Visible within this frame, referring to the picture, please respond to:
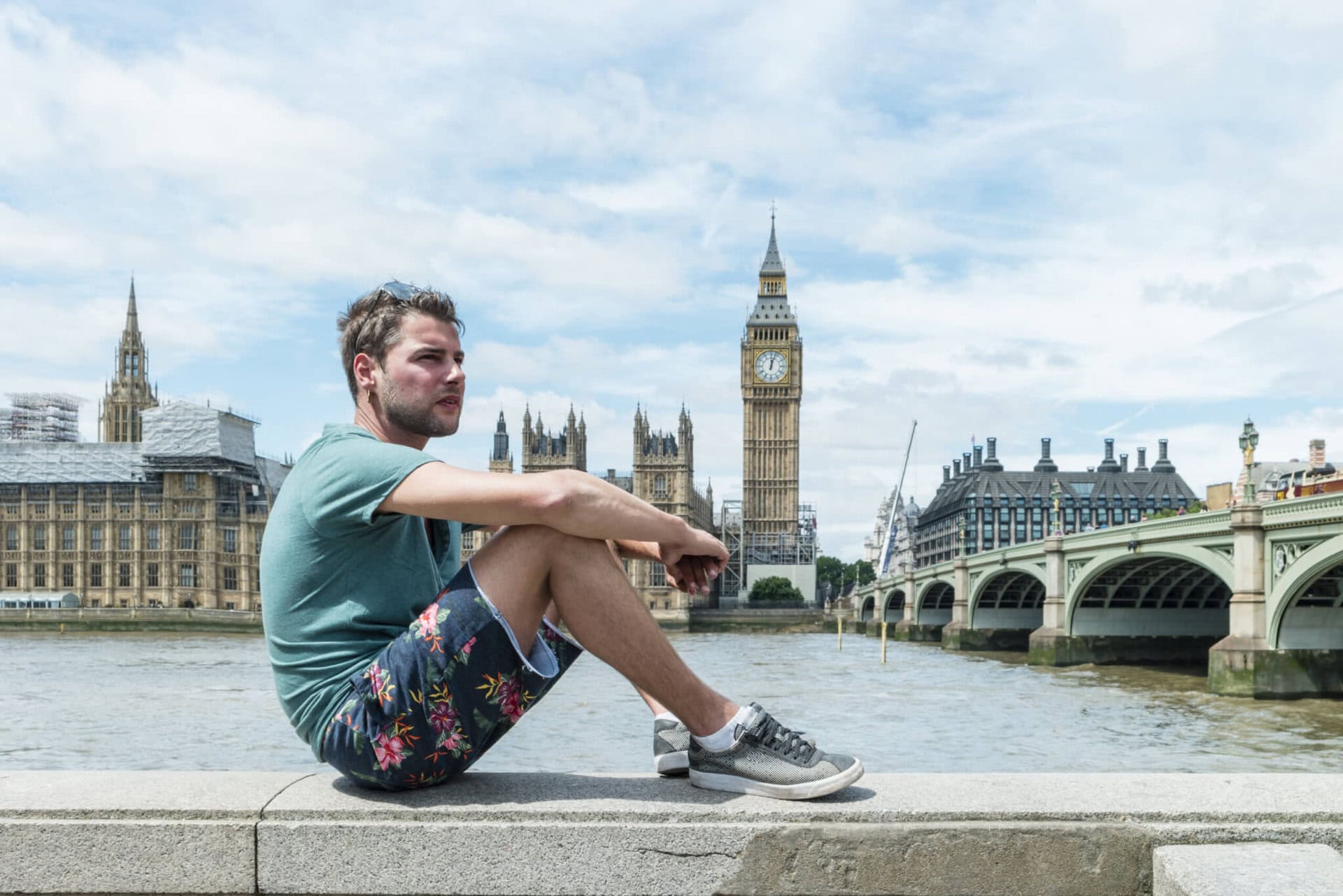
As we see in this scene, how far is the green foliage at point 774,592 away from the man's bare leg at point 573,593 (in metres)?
70.4

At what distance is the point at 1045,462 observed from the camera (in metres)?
95.9

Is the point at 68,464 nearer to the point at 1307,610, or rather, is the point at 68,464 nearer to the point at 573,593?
the point at 1307,610

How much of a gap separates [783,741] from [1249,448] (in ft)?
66.0

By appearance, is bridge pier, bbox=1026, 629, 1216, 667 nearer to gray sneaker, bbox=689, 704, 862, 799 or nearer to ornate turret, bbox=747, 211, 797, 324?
gray sneaker, bbox=689, 704, 862, 799

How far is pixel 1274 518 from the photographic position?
63.8ft

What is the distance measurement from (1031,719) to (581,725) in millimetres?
6113

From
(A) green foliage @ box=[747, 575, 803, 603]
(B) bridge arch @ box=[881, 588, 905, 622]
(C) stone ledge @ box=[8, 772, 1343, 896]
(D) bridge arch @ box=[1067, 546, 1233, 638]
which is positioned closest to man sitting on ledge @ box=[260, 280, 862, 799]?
(C) stone ledge @ box=[8, 772, 1343, 896]

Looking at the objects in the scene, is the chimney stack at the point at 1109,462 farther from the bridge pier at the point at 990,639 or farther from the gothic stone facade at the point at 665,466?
the bridge pier at the point at 990,639

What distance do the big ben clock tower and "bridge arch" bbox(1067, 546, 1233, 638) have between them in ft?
166

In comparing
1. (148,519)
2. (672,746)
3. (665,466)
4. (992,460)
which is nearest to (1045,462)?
(992,460)

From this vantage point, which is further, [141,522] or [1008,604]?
[141,522]

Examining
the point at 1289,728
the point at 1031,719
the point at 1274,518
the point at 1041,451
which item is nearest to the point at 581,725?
the point at 1031,719

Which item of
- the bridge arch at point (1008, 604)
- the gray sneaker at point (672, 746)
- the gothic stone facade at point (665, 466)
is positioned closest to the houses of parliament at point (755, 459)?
the gothic stone facade at point (665, 466)

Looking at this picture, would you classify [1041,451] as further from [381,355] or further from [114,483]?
[381,355]
